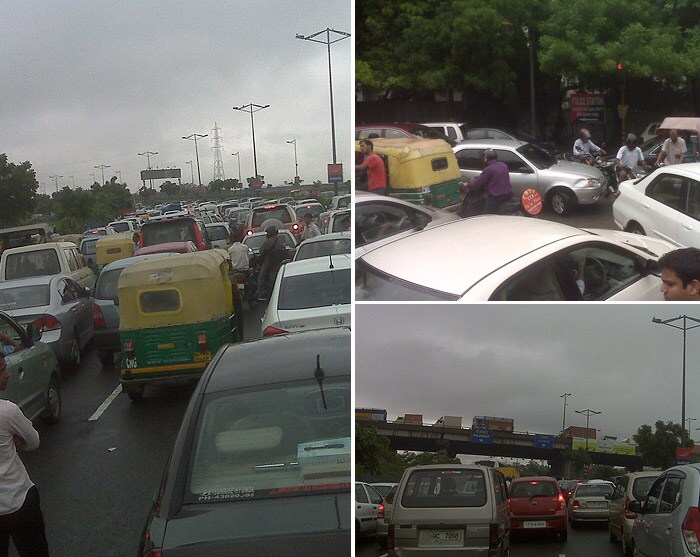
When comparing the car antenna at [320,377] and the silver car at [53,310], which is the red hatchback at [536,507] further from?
the silver car at [53,310]

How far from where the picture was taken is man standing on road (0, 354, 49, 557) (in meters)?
3.87

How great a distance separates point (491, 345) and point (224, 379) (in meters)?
1.03

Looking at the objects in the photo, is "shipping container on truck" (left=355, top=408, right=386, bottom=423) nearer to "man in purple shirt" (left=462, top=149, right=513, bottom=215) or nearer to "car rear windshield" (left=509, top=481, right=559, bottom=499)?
"car rear windshield" (left=509, top=481, right=559, bottom=499)

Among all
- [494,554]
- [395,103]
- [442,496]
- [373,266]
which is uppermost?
[395,103]

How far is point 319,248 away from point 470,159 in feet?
18.2

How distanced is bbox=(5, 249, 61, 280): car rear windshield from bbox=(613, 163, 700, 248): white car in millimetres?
7048

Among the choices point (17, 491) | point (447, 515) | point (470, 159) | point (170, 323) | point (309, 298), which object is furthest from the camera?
point (170, 323)

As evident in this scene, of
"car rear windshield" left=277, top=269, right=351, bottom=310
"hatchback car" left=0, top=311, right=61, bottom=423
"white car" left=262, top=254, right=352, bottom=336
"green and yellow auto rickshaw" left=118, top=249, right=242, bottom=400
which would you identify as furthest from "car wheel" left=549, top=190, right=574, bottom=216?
"green and yellow auto rickshaw" left=118, top=249, right=242, bottom=400

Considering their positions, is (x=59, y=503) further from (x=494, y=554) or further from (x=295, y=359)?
(x=494, y=554)

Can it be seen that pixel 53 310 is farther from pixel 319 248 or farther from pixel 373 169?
pixel 373 169

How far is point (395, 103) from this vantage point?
3076 millimetres

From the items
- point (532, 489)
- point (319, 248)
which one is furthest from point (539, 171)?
point (319, 248)

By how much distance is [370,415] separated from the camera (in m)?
3.31

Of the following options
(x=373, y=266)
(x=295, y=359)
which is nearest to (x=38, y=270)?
(x=295, y=359)
